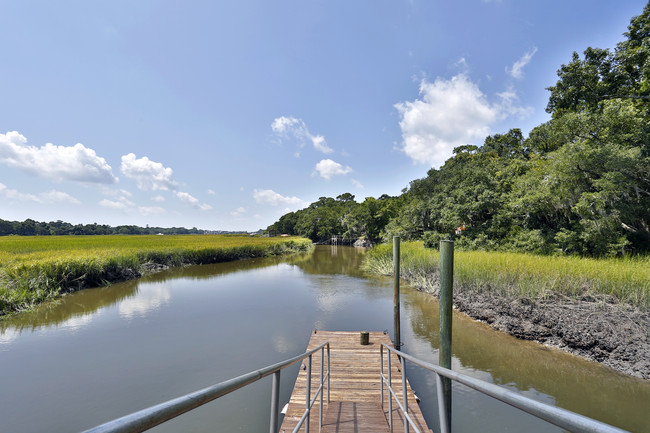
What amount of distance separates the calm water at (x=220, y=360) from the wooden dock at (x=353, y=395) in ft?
2.68

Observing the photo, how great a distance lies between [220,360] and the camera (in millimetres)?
6605

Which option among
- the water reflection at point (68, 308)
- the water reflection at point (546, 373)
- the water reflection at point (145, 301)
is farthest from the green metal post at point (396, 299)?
the water reflection at point (68, 308)

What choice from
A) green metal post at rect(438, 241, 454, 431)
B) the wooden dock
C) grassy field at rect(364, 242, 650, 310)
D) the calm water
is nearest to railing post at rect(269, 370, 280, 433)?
the wooden dock

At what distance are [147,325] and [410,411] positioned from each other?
845cm

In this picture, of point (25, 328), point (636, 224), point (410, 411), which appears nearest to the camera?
point (410, 411)

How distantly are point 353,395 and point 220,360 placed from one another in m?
3.69

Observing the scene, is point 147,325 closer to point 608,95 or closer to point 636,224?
point 636,224

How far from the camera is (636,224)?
10883 mm

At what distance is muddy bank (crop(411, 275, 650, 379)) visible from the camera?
19.1 feet

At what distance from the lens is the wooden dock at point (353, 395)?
3.72 meters

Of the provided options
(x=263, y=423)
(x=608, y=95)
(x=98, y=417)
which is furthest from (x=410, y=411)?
(x=608, y=95)

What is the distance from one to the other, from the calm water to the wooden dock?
817 millimetres

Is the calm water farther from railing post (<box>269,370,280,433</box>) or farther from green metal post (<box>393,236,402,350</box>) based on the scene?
railing post (<box>269,370,280,433</box>)

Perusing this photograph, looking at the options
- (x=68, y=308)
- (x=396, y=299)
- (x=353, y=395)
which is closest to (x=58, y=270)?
(x=68, y=308)
